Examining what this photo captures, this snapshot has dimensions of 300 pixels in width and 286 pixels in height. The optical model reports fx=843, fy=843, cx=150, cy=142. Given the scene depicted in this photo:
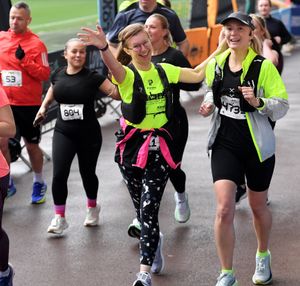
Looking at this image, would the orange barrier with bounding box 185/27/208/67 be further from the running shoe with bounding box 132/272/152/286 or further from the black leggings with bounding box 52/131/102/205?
the running shoe with bounding box 132/272/152/286

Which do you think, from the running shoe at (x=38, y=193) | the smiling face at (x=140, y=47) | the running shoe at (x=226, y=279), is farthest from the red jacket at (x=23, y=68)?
the running shoe at (x=226, y=279)

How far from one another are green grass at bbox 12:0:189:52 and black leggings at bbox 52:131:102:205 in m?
15.0

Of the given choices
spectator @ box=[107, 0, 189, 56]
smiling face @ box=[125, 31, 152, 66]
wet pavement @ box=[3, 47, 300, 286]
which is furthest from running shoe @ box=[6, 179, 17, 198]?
smiling face @ box=[125, 31, 152, 66]

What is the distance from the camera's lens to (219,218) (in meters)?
5.57

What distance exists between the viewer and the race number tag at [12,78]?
8.44m

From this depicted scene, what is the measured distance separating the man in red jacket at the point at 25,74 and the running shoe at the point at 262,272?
118 inches

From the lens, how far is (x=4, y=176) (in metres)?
5.56

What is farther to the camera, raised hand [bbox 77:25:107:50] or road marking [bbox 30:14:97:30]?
road marking [bbox 30:14:97:30]

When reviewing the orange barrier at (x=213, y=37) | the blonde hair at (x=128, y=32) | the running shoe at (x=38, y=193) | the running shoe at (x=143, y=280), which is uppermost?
the blonde hair at (x=128, y=32)

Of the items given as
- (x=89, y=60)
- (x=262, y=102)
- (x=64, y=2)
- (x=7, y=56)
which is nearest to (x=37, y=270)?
(x=262, y=102)

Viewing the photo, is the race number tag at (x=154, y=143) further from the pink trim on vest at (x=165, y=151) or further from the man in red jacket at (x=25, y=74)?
the man in red jacket at (x=25, y=74)

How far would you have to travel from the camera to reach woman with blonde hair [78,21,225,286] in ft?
19.2

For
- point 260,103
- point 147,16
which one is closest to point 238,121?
point 260,103

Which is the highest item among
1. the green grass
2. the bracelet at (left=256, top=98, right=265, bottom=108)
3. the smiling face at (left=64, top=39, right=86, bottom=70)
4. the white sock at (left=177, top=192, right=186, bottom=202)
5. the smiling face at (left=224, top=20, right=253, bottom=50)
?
the smiling face at (left=224, top=20, right=253, bottom=50)
